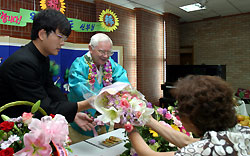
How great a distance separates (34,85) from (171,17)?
5.94 m

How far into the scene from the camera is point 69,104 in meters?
1.32

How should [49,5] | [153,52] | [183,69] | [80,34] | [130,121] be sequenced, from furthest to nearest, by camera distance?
[153,52] < [183,69] < [80,34] < [49,5] < [130,121]

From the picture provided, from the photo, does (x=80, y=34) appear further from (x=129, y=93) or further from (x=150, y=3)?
(x=129, y=93)

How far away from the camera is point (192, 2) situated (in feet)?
16.4

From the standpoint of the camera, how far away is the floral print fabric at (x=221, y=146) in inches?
28.4

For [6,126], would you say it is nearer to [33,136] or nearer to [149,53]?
[33,136]

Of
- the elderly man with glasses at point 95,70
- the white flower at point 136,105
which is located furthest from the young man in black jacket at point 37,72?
the elderly man with glasses at point 95,70

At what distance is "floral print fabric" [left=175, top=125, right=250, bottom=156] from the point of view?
0.72 metres

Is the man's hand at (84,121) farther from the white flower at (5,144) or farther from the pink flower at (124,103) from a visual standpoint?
the white flower at (5,144)

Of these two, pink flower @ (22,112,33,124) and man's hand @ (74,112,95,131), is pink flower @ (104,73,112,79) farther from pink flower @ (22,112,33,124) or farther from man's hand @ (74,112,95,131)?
pink flower @ (22,112,33,124)

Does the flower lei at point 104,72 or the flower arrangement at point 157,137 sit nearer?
the flower arrangement at point 157,137

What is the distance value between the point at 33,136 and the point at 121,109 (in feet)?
1.44

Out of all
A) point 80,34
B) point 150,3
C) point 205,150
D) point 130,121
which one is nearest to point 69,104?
point 130,121

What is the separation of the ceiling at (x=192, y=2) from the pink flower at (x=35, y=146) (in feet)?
14.6
